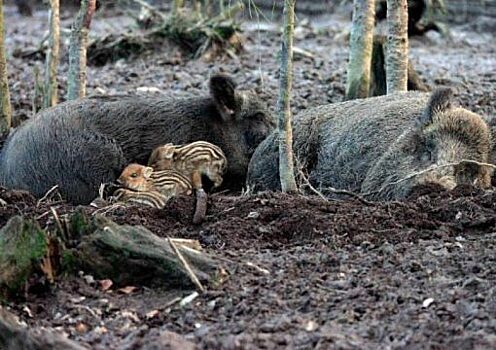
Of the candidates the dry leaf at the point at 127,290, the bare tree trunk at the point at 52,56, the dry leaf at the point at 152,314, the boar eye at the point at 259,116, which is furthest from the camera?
the bare tree trunk at the point at 52,56

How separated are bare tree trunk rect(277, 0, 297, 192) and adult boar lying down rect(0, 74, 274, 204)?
6.17 feet

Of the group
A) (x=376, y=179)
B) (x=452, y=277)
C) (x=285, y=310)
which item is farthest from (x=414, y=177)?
(x=285, y=310)

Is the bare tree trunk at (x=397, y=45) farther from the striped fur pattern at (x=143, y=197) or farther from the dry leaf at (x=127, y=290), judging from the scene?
the dry leaf at (x=127, y=290)

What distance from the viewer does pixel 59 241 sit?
439 centimetres

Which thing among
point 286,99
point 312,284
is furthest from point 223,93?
point 312,284

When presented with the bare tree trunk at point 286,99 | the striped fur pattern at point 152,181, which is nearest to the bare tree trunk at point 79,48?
the striped fur pattern at point 152,181

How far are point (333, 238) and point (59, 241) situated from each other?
4.40ft

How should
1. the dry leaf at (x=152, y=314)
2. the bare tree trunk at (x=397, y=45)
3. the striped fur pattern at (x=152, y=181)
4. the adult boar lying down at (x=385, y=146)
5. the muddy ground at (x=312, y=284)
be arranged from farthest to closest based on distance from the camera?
the bare tree trunk at (x=397, y=45)
the striped fur pattern at (x=152, y=181)
the adult boar lying down at (x=385, y=146)
the dry leaf at (x=152, y=314)
the muddy ground at (x=312, y=284)

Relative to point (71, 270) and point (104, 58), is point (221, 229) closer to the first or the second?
point (71, 270)

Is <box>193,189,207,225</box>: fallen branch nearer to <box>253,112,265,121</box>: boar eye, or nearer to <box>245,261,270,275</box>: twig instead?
<box>245,261,270,275</box>: twig

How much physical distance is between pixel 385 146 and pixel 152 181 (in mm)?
1549

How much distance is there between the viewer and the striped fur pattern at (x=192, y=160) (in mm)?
7480

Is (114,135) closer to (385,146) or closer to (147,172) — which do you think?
(147,172)

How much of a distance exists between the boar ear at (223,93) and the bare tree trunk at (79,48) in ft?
3.49
